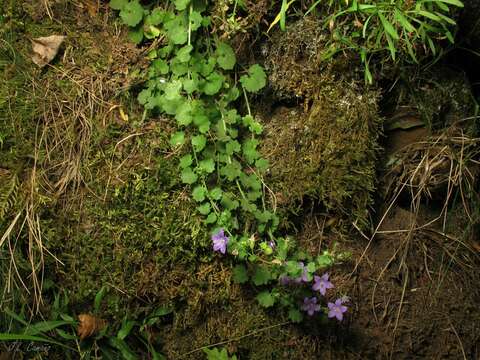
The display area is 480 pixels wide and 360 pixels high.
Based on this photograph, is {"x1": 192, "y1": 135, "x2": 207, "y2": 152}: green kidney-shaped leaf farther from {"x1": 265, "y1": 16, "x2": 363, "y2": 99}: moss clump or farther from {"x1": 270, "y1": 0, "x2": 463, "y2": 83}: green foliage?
{"x1": 270, "y1": 0, "x2": 463, "y2": 83}: green foliage

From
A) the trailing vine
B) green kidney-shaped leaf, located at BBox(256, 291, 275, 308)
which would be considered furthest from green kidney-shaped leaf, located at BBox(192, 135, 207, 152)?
green kidney-shaped leaf, located at BBox(256, 291, 275, 308)

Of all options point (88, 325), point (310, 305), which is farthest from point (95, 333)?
point (310, 305)

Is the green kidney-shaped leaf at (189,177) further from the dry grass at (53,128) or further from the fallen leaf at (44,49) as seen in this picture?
the fallen leaf at (44,49)

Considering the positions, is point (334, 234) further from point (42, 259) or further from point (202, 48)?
point (42, 259)

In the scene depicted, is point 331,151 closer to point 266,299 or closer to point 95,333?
point 266,299

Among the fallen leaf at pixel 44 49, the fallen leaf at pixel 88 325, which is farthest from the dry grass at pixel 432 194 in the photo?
the fallen leaf at pixel 44 49

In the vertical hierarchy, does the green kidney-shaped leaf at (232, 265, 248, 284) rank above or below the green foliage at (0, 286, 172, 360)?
above
